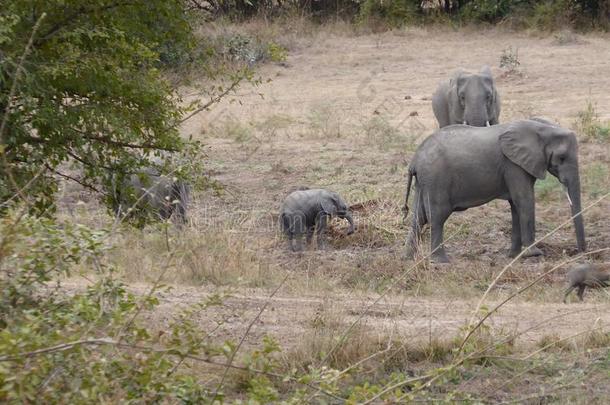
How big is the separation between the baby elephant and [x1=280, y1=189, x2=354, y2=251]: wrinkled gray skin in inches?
131

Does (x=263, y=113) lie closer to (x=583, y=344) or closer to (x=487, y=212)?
(x=487, y=212)

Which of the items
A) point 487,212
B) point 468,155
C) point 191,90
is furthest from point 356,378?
point 191,90

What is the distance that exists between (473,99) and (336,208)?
3080mm

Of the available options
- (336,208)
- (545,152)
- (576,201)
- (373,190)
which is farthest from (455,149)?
(373,190)

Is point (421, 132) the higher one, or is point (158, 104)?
point (158, 104)

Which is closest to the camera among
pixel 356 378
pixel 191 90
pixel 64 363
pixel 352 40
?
pixel 64 363

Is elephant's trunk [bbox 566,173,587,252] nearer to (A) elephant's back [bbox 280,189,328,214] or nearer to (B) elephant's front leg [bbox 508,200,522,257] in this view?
(B) elephant's front leg [bbox 508,200,522,257]

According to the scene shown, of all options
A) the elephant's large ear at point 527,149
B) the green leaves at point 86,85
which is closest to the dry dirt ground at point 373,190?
the elephant's large ear at point 527,149

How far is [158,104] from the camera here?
318 inches

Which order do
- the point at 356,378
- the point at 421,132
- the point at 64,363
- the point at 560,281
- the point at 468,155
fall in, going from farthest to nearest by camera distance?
the point at 421,132
the point at 468,155
the point at 560,281
the point at 356,378
the point at 64,363

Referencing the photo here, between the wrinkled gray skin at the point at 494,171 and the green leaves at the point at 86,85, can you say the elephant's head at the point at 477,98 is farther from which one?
the green leaves at the point at 86,85

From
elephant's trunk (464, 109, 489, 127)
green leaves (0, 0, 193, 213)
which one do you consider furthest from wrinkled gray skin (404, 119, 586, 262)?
green leaves (0, 0, 193, 213)

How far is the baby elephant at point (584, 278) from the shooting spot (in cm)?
948

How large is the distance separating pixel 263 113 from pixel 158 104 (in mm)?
12037
